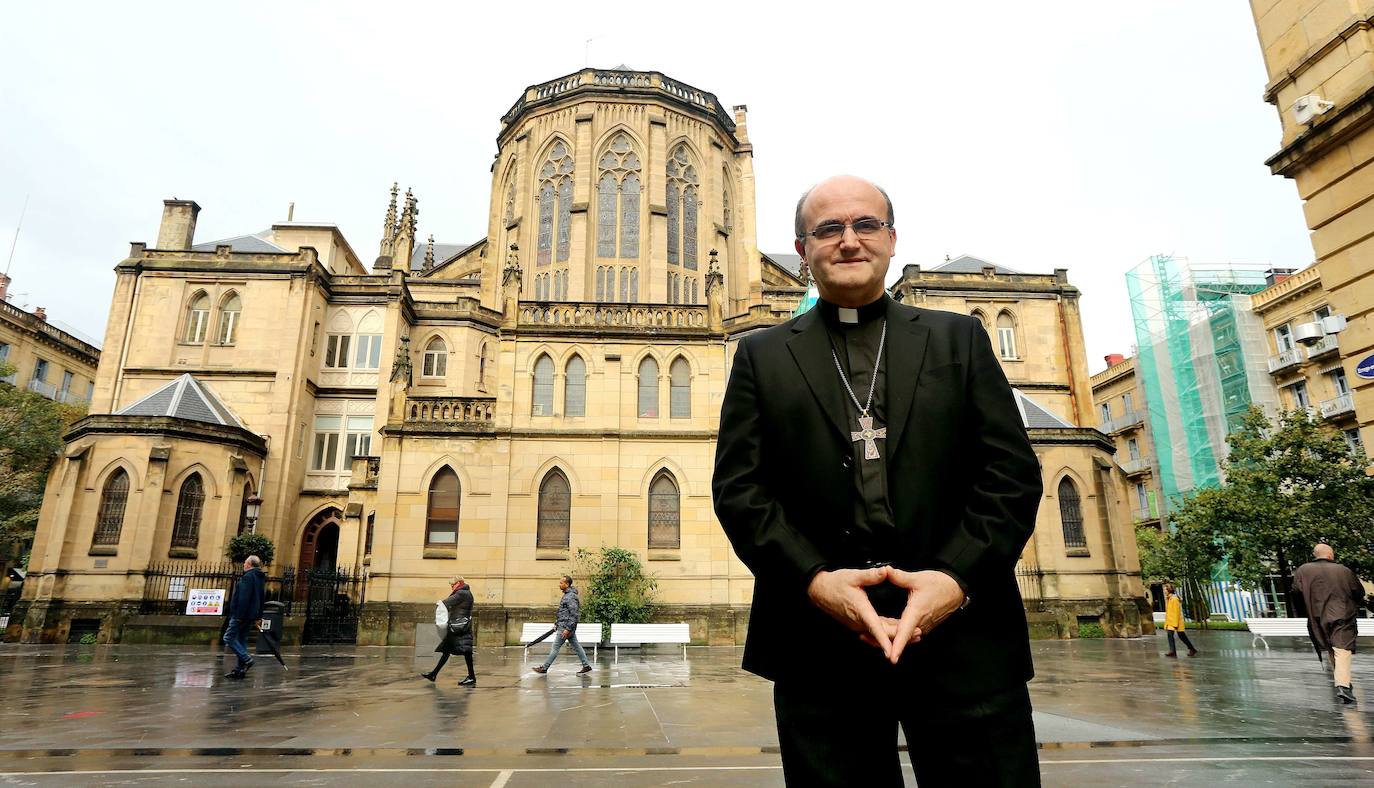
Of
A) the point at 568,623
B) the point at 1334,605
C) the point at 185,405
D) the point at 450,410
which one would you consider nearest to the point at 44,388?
the point at 185,405

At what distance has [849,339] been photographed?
7.16 feet

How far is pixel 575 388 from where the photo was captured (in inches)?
943

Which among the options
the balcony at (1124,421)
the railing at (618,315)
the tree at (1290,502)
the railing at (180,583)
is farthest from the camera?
the balcony at (1124,421)

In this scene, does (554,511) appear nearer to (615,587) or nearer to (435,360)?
(615,587)

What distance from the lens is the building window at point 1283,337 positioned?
33847 mm

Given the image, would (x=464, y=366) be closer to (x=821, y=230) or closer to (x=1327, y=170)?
(x=1327, y=170)

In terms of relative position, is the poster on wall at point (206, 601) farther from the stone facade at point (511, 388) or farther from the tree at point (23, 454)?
the tree at point (23, 454)

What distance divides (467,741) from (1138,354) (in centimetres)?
4333

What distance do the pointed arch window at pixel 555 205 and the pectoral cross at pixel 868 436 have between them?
1375 inches

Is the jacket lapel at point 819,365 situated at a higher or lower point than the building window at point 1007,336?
lower

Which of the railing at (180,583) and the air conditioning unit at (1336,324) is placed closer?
the air conditioning unit at (1336,324)

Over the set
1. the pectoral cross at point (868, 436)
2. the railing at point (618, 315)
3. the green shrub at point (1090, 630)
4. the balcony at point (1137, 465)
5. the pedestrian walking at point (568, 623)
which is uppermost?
→ the railing at point (618, 315)

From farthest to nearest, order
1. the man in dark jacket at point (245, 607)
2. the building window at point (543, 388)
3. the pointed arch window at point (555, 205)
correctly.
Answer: the pointed arch window at point (555, 205) < the building window at point (543, 388) < the man in dark jacket at point (245, 607)

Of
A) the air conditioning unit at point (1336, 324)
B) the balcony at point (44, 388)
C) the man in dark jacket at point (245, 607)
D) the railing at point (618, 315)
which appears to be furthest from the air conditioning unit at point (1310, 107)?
the balcony at point (44, 388)
